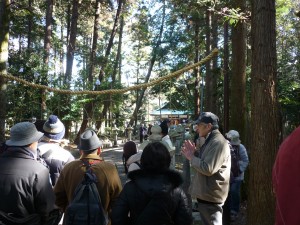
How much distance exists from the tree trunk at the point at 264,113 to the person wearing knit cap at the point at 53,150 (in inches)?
87.1

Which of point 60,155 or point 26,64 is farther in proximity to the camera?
point 26,64

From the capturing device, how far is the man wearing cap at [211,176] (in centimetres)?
374

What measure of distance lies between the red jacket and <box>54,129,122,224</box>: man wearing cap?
1.78 metres

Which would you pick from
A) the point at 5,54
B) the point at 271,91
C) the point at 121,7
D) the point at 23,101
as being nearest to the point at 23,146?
the point at 271,91

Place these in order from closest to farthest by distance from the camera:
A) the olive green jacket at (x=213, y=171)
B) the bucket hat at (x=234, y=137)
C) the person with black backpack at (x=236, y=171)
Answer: the olive green jacket at (x=213, y=171)
the person with black backpack at (x=236, y=171)
the bucket hat at (x=234, y=137)

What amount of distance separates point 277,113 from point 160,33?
2308cm

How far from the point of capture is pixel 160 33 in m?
26.1

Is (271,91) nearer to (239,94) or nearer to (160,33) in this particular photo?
(239,94)

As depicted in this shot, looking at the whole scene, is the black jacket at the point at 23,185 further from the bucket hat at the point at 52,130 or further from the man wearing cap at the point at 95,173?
the bucket hat at the point at 52,130

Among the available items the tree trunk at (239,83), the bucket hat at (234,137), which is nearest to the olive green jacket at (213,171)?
the bucket hat at (234,137)

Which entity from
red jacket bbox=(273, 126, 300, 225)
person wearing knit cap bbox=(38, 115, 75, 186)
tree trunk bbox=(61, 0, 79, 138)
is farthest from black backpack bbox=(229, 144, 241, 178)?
tree trunk bbox=(61, 0, 79, 138)

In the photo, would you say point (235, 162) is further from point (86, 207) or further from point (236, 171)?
point (86, 207)

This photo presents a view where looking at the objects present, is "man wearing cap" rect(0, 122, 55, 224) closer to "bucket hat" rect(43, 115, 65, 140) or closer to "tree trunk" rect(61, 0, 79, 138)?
"bucket hat" rect(43, 115, 65, 140)

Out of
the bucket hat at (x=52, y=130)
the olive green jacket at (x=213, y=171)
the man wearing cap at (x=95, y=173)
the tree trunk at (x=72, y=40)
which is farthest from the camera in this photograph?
the tree trunk at (x=72, y=40)
